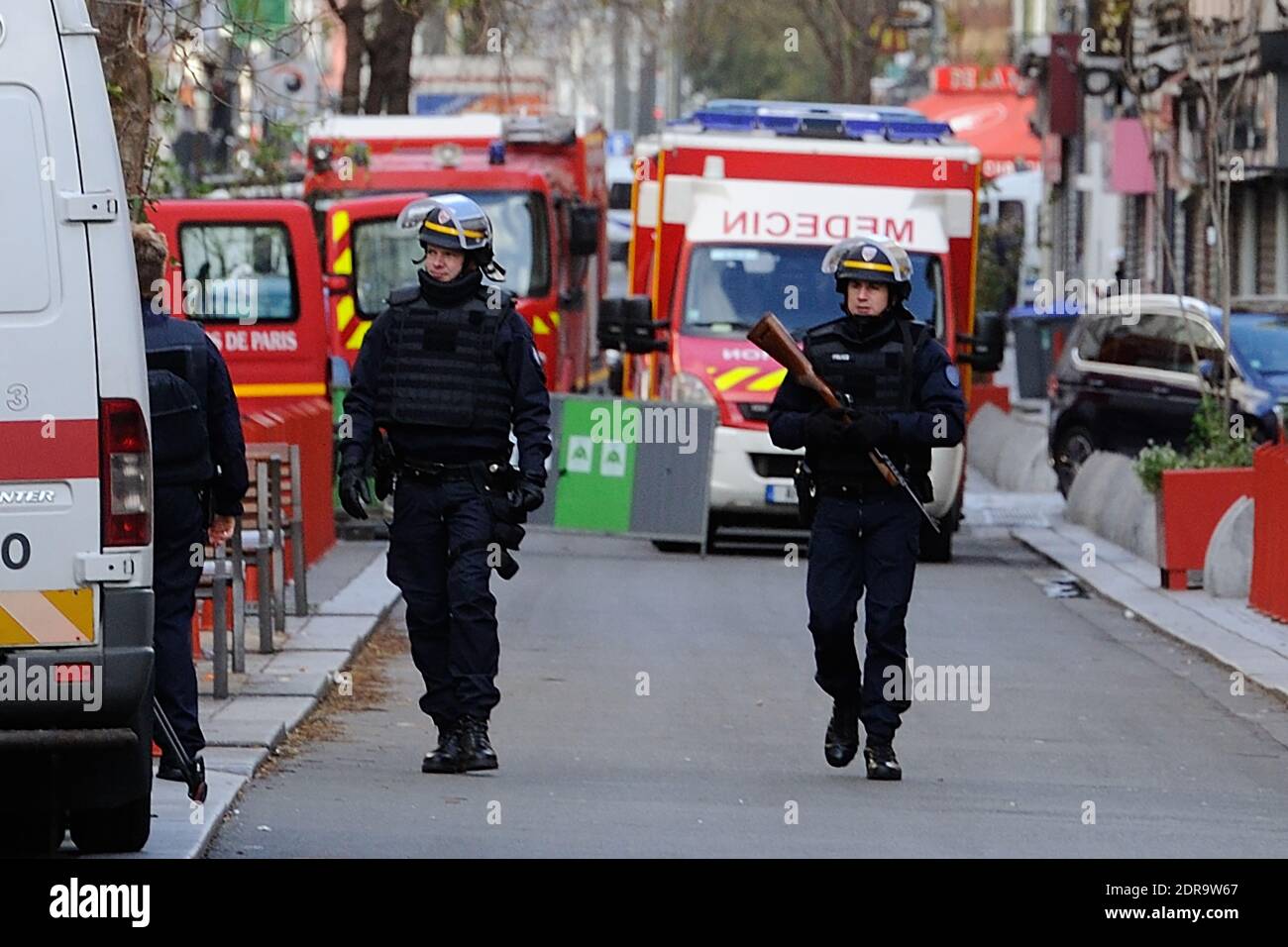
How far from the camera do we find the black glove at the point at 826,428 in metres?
9.87

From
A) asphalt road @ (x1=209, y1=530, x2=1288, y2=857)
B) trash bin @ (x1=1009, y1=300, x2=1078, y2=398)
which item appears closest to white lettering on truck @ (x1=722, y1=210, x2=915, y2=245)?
asphalt road @ (x1=209, y1=530, x2=1288, y2=857)

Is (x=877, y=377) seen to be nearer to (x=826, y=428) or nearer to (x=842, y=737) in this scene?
(x=826, y=428)

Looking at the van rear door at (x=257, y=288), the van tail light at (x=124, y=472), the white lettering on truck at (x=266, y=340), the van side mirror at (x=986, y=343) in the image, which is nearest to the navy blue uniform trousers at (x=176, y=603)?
the van tail light at (x=124, y=472)

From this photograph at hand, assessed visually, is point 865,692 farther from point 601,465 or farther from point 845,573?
point 601,465

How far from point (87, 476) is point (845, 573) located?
143 inches

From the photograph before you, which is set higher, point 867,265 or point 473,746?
point 867,265

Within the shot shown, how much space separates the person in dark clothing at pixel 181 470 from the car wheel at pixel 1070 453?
1493cm

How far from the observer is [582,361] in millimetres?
29484

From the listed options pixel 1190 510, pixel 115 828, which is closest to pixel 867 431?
pixel 115 828

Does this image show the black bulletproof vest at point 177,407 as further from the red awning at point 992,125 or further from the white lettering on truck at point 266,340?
the red awning at point 992,125

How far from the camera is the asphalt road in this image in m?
8.57

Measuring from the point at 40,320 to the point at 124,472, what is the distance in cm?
43

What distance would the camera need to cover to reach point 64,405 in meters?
6.99

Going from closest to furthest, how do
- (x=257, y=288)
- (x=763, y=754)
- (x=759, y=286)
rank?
(x=763, y=754)
(x=759, y=286)
(x=257, y=288)
